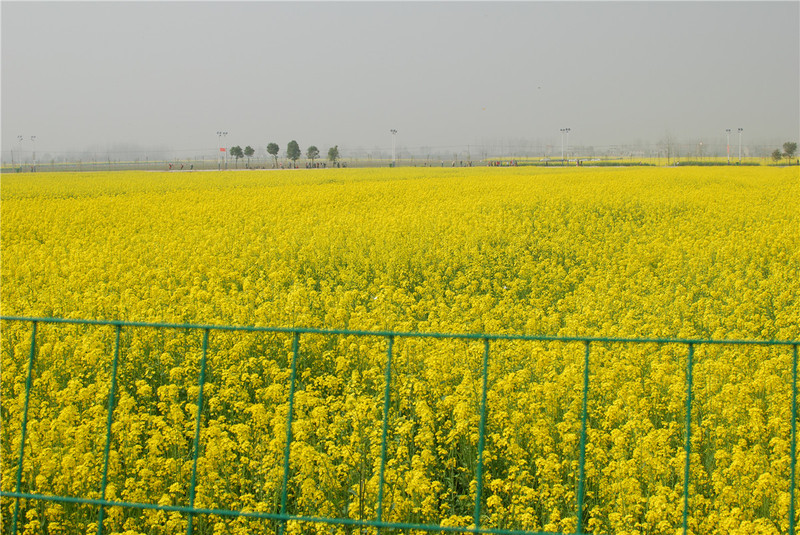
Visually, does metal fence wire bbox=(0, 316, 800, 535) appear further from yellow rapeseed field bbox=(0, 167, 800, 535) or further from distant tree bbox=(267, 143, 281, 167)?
distant tree bbox=(267, 143, 281, 167)

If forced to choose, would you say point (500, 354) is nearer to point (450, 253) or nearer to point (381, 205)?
point (450, 253)

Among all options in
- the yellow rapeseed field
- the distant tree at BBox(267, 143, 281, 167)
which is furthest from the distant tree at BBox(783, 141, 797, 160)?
the yellow rapeseed field

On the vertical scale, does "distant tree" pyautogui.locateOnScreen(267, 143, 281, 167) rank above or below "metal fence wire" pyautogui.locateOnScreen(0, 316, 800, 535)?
above

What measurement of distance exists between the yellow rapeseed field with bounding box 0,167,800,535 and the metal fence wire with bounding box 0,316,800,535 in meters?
0.03

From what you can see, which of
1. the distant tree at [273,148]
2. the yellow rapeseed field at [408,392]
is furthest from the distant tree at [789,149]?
the yellow rapeseed field at [408,392]

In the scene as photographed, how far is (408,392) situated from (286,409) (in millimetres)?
858

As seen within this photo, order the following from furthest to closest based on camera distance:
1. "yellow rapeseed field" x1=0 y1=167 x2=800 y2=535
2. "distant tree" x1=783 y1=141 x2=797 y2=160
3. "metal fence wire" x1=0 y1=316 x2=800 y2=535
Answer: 1. "distant tree" x1=783 y1=141 x2=797 y2=160
2. "yellow rapeseed field" x1=0 y1=167 x2=800 y2=535
3. "metal fence wire" x1=0 y1=316 x2=800 y2=535

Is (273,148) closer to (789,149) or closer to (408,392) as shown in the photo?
(789,149)

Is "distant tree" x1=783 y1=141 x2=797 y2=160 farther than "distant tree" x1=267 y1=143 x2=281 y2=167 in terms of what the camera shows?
No

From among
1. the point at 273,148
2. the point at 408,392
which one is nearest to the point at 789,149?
the point at 273,148

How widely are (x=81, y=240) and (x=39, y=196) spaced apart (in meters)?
15.6

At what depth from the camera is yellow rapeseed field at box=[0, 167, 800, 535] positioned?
3826 mm

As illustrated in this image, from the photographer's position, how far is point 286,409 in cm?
445

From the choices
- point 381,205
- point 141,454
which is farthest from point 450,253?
point 381,205
